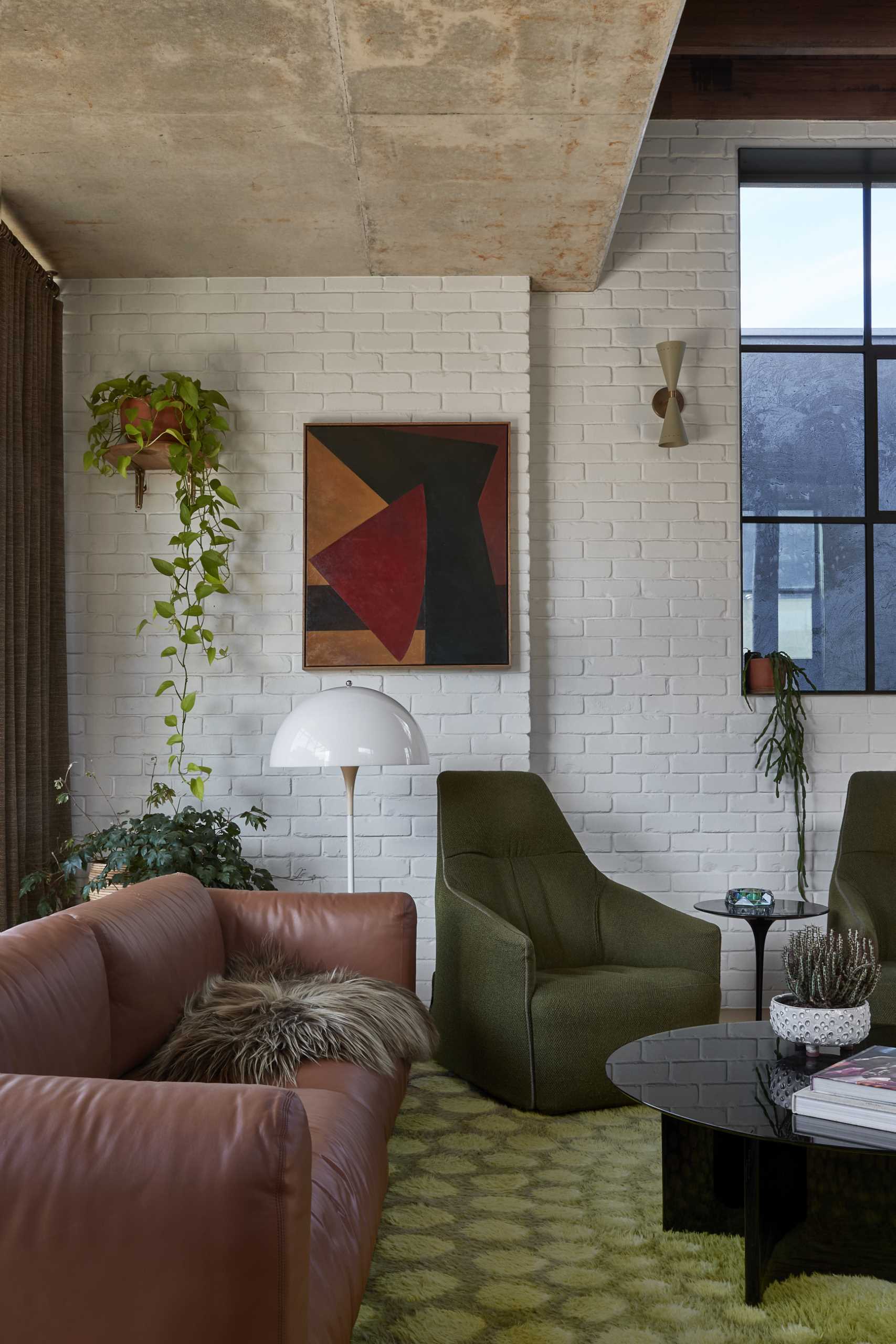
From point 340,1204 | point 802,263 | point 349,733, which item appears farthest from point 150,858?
point 802,263

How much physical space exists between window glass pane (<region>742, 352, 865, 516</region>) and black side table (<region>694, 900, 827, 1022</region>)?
1.59 metres

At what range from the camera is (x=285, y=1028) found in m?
2.31

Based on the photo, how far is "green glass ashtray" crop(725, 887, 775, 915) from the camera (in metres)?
3.53

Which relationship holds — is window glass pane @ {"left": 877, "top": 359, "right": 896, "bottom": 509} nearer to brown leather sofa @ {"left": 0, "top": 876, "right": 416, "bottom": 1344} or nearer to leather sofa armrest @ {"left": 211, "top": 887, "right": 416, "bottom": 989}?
leather sofa armrest @ {"left": 211, "top": 887, "right": 416, "bottom": 989}

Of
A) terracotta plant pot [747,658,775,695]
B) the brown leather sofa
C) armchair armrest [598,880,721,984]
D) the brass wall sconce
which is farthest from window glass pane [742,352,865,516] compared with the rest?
the brown leather sofa

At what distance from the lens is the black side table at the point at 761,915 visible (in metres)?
3.48

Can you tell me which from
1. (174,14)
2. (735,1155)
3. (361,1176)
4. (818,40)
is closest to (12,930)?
(361,1176)

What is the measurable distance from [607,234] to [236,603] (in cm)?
184

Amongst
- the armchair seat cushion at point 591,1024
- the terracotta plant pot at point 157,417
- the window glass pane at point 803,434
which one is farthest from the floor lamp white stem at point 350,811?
the window glass pane at point 803,434

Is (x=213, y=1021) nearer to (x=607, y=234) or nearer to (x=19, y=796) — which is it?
(x=19, y=796)

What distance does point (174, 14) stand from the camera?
8.25 feet

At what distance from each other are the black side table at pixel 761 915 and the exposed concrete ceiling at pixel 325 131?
7.48ft

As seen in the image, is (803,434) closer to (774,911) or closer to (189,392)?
(774,911)

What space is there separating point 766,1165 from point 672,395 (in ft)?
9.35
